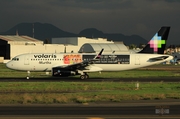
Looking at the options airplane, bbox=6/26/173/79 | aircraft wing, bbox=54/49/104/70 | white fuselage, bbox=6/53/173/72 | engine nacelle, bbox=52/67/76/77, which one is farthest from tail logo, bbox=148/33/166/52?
engine nacelle, bbox=52/67/76/77

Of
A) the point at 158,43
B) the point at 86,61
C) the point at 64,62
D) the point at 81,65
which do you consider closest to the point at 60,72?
the point at 81,65

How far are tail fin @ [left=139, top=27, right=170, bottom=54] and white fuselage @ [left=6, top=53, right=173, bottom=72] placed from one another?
2.71 meters

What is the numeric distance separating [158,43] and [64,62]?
13530 mm

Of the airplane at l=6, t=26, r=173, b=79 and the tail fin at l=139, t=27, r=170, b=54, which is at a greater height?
the tail fin at l=139, t=27, r=170, b=54

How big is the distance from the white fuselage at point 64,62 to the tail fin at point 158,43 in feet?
8.88

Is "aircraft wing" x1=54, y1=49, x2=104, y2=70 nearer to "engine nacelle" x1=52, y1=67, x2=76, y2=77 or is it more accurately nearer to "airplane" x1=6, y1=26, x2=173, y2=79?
"airplane" x1=6, y1=26, x2=173, y2=79

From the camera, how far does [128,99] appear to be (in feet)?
80.7

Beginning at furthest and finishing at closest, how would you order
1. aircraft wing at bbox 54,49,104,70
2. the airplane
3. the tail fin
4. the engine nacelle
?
the tail fin, the airplane, aircraft wing at bbox 54,49,104,70, the engine nacelle

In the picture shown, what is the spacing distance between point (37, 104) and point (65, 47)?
9587 centimetres

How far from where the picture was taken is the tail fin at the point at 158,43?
167 ft

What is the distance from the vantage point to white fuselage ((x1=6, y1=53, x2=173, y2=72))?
47.2 metres

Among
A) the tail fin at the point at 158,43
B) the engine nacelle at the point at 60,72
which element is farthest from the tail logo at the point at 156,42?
the engine nacelle at the point at 60,72

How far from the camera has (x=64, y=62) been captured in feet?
157

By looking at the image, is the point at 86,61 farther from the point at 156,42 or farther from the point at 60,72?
the point at 156,42
